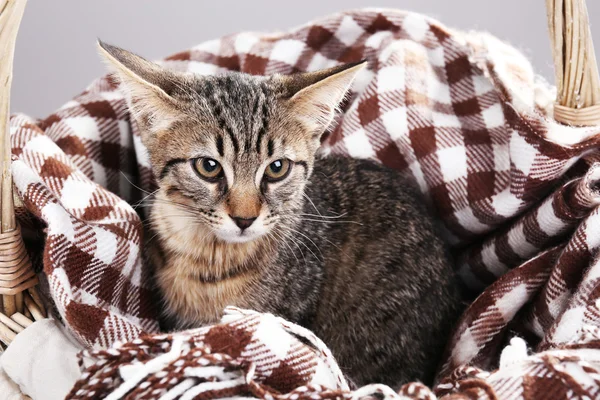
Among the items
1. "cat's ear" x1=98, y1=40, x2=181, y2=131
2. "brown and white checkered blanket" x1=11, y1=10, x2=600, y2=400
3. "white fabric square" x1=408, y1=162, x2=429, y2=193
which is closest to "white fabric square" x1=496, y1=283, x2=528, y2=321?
"brown and white checkered blanket" x1=11, y1=10, x2=600, y2=400

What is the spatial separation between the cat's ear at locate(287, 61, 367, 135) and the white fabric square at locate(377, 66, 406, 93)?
1.16 ft

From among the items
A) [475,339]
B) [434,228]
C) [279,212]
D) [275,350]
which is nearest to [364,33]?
[434,228]

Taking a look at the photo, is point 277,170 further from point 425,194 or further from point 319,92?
point 425,194

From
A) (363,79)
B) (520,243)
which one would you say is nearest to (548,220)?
(520,243)

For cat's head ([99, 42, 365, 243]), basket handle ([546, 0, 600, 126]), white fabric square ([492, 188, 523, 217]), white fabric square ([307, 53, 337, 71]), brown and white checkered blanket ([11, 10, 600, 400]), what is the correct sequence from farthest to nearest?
white fabric square ([307, 53, 337, 71]) < white fabric square ([492, 188, 523, 217]) < basket handle ([546, 0, 600, 126]) < cat's head ([99, 42, 365, 243]) < brown and white checkered blanket ([11, 10, 600, 400])

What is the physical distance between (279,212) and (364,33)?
692 millimetres

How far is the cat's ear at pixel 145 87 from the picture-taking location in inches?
39.0

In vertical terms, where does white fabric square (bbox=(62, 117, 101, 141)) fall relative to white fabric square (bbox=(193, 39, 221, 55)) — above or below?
below

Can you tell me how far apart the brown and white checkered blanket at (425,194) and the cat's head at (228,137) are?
0.16m

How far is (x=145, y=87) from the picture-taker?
40.1 inches

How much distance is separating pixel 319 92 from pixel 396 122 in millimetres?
396

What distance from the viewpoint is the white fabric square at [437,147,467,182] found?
1.39 metres

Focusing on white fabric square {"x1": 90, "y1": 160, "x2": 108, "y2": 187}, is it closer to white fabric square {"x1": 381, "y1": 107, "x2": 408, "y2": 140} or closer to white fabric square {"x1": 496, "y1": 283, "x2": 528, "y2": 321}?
white fabric square {"x1": 381, "y1": 107, "x2": 408, "y2": 140}

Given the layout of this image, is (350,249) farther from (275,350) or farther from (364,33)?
(364,33)
